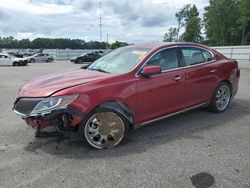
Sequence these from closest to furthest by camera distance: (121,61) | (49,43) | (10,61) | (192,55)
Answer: (121,61) < (192,55) < (10,61) < (49,43)

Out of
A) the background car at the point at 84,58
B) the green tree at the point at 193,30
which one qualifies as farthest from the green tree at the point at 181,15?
the background car at the point at 84,58

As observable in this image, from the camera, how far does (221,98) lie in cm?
638

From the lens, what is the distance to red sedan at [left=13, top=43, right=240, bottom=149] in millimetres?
4066

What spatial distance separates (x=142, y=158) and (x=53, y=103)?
145 centimetres

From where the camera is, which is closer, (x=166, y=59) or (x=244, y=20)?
(x=166, y=59)

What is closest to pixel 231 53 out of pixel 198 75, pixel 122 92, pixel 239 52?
pixel 239 52

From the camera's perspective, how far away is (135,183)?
3355 mm

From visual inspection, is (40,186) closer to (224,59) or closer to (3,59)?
(224,59)

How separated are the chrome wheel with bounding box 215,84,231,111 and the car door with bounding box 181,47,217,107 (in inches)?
13.0

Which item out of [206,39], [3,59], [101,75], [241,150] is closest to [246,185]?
[241,150]

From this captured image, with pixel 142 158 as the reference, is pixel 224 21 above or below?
above

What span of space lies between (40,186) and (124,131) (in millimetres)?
1591

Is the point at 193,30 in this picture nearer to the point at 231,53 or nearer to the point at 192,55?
the point at 231,53

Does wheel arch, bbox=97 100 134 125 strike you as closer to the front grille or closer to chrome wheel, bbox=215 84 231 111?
the front grille
